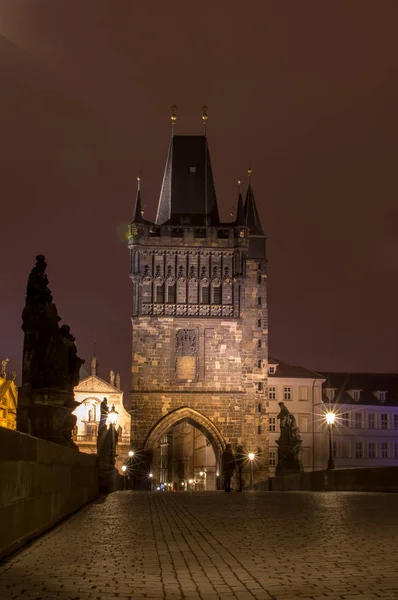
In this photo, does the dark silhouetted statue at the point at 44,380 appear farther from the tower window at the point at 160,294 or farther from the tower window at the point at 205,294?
the tower window at the point at 205,294

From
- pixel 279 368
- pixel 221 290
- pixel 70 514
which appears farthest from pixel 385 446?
pixel 70 514

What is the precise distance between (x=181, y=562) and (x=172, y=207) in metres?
56.5

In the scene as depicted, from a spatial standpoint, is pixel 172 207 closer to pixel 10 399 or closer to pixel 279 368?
pixel 279 368

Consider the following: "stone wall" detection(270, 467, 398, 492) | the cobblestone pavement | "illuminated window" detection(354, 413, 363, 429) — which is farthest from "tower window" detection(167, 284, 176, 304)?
the cobblestone pavement

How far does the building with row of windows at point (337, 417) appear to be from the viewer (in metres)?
68.3

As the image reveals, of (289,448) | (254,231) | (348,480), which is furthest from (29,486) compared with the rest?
(254,231)

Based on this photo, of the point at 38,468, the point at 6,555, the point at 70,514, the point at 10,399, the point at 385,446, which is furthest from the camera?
the point at 385,446

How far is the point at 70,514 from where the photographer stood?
39.0ft

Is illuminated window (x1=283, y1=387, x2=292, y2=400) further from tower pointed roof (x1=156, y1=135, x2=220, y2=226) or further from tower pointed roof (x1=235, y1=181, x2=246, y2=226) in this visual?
tower pointed roof (x1=156, y1=135, x2=220, y2=226)

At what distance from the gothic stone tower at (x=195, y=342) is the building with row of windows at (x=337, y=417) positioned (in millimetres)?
9588

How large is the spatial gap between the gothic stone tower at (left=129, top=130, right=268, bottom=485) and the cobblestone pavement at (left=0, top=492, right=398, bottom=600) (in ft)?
150

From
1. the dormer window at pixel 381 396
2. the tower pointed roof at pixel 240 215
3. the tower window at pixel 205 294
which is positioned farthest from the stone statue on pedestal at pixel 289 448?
the dormer window at pixel 381 396

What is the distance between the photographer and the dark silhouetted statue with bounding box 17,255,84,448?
13578 millimetres

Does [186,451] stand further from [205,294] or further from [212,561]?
[212,561]
